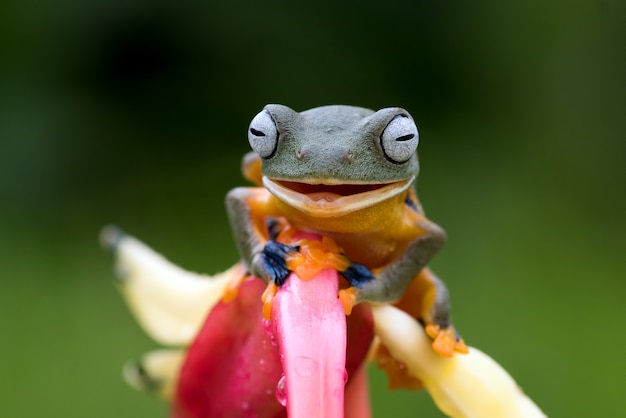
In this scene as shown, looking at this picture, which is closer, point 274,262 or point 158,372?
point 274,262

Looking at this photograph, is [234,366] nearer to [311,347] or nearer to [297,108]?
[311,347]

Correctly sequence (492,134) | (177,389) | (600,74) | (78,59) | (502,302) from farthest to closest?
(78,59), (492,134), (600,74), (502,302), (177,389)

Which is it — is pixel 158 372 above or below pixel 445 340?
below

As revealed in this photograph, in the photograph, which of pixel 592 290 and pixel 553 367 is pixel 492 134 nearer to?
pixel 592 290

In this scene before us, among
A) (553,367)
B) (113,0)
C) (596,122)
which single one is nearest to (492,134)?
(596,122)

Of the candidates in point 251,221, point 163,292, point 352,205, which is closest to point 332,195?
point 352,205

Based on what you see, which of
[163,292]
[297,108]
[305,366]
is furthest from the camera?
[297,108]

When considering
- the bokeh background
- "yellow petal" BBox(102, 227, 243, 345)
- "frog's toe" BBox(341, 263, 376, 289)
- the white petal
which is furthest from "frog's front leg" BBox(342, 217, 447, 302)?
the bokeh background
